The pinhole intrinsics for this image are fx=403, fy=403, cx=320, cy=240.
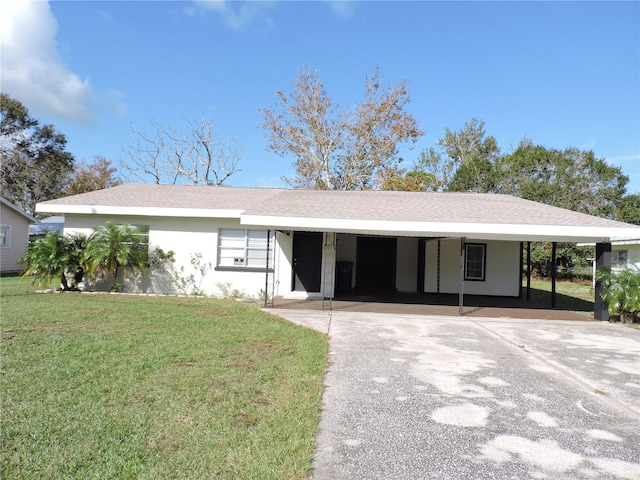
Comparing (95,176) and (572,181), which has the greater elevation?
(95,176)

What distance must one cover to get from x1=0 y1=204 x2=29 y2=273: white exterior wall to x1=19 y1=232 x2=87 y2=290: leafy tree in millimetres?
9764

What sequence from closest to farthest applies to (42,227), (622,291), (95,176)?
(622,291), (42,227), (95,176)

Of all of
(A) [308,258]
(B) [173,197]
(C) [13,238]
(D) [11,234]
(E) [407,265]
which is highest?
(B) [173,197]

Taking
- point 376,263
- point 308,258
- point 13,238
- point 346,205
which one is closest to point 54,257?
point 308,258

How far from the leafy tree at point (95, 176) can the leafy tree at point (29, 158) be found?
112 centimetres

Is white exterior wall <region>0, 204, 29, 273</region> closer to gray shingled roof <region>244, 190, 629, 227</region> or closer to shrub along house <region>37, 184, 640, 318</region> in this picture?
shrub along house <region>37, 184, 640, 318</region>

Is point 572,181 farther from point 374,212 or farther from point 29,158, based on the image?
point 29,158

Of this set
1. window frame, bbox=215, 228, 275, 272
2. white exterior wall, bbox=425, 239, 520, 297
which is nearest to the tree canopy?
white exterior wall, bbox=425, 239, 520, 297

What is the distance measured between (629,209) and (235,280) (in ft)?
84.7

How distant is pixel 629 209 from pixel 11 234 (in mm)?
34902

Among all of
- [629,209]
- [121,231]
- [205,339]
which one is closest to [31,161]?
[121,231]

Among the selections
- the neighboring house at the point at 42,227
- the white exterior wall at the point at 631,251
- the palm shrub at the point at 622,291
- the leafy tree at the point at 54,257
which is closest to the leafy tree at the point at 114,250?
the leafy tree at the point at 54,257

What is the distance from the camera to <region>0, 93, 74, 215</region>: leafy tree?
30016 millimetres

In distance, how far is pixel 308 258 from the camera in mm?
12227
